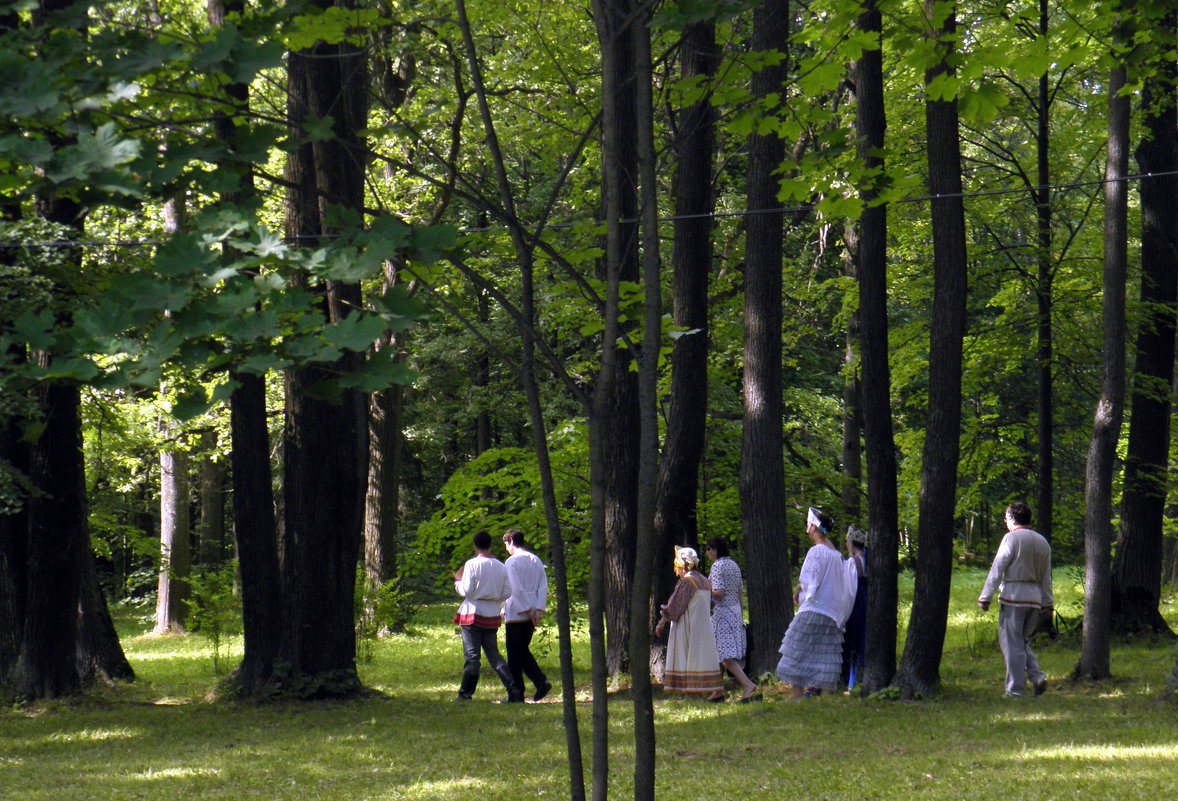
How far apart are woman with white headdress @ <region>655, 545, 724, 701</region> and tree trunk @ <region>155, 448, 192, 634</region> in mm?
14082

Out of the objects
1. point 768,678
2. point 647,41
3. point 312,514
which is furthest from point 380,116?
point 647,41

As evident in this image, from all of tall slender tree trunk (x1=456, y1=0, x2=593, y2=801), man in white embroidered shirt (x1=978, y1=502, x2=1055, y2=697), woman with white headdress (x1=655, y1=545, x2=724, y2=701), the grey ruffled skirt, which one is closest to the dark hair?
man in white embroidered shirt (x1=978, y1=502, x2=1055, y2=697)

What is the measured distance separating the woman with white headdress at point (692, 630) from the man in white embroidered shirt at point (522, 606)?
1337 mm

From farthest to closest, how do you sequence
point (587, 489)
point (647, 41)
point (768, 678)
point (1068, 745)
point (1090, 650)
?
point (587, 489) → point (768, 678) → point (1090, 650) → point (1068, 745) → point (647, 41)

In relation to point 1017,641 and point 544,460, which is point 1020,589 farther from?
point 544,460

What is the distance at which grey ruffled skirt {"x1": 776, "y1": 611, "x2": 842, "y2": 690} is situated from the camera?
1197 centimetres

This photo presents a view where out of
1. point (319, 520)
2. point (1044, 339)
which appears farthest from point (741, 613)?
point (1044, 339)

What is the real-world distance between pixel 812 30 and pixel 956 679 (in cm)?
1034

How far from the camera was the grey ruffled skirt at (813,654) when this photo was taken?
11969 mm

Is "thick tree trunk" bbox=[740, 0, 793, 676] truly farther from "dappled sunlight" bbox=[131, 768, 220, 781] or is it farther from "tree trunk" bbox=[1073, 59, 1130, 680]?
"dappled sunlight" bbox=[131, 768, 220, 781]

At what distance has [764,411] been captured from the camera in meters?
12.9

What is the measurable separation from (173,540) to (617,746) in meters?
17.7

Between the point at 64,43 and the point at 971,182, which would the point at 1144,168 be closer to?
the point at 971,182

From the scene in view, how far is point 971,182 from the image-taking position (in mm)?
19781
